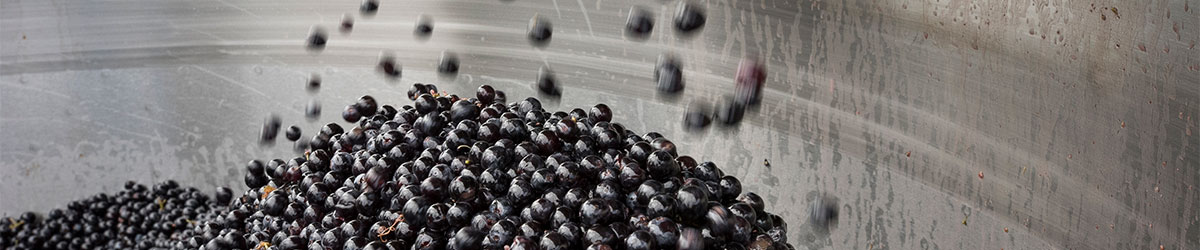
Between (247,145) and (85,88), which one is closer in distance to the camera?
(247,145)

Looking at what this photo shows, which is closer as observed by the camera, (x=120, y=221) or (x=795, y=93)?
(x=795, y=93)

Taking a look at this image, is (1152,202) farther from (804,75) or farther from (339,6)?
(339,6)

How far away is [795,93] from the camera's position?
2.57ft

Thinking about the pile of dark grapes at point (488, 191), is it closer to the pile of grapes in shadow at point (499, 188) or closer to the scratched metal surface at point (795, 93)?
the pile of grapes in shadow at point (499, 188)

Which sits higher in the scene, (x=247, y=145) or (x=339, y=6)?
(x=339, y=6)

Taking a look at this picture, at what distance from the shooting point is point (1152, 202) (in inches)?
22.1

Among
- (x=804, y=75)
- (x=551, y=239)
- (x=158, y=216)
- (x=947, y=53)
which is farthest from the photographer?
(x=158, y=216)

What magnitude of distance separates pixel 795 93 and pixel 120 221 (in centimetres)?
100

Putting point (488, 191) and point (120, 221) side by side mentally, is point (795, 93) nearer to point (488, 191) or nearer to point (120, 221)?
point (488, 191)

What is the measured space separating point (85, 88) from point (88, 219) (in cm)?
20

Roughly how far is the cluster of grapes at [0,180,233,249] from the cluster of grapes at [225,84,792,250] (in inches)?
21.7

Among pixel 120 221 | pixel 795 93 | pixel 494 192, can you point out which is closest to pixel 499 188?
pixel 494 192

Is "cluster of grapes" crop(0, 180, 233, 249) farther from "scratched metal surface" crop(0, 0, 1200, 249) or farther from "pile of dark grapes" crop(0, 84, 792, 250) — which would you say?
"pile of dark grapes" crop(0, 84, 792, 250)

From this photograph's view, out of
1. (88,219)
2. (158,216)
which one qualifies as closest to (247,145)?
(158,216)
